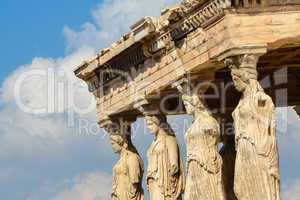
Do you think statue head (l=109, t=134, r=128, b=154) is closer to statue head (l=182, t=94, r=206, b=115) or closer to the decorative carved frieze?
the decorative carved frieze

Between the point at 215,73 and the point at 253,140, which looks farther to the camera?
the point at 215,73

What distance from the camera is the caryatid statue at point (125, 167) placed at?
28.3 meters

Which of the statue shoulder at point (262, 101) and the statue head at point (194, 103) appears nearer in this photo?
the statue shoulder at point (262, 101)

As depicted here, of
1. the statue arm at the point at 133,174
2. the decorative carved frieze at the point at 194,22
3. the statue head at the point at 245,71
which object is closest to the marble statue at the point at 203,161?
the decorative carved frieze at the point at 194,22

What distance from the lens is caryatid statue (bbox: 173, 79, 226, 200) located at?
22859mm

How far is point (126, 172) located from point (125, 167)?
129mm

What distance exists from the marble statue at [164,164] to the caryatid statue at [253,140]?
4932 mm

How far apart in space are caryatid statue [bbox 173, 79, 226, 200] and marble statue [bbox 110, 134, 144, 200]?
5.06 meters

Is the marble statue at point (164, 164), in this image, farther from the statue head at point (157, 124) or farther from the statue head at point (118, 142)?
the statue head at point (118, 142)

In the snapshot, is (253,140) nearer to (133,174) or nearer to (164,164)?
(164,164)

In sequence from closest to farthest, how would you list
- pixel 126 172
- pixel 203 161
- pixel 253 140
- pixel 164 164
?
pixel 253 140 → pixel 203 161 → pixel 164 164 → pixel 126 172

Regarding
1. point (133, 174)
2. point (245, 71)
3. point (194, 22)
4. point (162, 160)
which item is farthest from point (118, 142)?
point (245, 71)

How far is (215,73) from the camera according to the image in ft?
83.0

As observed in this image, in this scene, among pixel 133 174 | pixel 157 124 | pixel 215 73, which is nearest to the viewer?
pixel 215 73
